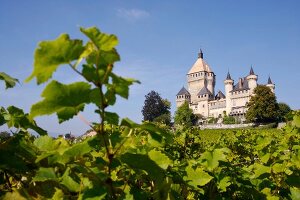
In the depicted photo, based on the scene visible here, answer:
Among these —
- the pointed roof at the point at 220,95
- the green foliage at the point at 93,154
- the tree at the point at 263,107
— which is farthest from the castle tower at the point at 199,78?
the green foliage at the point at 93,154

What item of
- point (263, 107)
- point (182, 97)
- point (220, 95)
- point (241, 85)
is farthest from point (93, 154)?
point (220, 95)

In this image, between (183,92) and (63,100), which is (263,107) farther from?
(63,100)

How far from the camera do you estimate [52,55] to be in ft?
2.87

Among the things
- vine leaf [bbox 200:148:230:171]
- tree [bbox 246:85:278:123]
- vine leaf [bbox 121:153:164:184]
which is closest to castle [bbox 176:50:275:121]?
tree [bbox 246:85:278:123]

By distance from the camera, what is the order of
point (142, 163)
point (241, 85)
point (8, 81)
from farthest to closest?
point (241, 85) → point (8, 81) → point (142, 163)

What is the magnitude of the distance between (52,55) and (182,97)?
110 metres

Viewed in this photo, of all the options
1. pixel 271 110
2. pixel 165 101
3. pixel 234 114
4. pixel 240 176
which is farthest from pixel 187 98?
pixel 240 176

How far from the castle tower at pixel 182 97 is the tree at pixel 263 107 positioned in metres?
36.1

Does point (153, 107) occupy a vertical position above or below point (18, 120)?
above

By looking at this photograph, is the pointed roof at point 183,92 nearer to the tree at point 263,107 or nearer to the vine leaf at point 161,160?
the tree at point 263,107

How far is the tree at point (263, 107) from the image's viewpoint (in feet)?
239

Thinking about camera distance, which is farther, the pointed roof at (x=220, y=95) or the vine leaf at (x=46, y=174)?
the pointed roof at (x=220, y=95)

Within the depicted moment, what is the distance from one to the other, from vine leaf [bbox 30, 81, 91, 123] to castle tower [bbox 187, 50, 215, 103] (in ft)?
355

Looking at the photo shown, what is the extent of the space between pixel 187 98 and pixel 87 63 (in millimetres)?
110441
